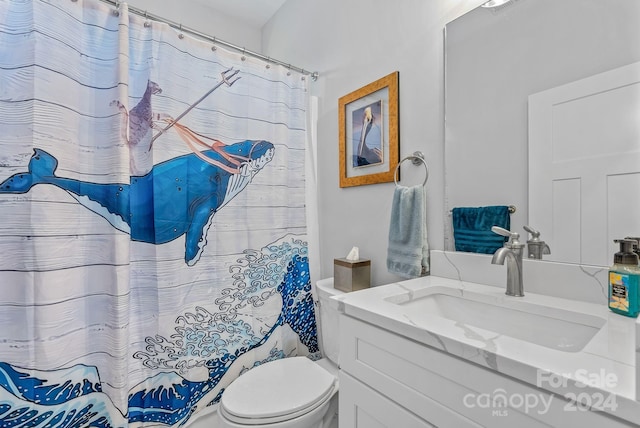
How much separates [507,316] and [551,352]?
1.12ft

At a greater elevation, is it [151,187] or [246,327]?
[151,187]

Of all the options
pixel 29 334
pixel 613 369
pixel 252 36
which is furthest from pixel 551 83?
pixel 252 36

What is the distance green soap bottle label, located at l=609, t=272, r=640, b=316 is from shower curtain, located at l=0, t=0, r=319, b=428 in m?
1.32

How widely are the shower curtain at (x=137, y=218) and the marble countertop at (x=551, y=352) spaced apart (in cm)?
88

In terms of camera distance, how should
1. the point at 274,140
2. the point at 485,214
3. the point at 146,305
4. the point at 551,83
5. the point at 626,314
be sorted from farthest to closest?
1. the point at 274,140
2. the point at 146,305
3. the point at 485,214
4. the point at 551,83
5. the point at 626,314

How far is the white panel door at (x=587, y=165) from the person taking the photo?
2.52 ft

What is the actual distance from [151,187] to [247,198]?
17.8 inches

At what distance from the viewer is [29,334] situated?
3.56 ft

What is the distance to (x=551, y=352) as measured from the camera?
547 millimetres

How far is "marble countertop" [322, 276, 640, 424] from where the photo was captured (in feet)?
1.44

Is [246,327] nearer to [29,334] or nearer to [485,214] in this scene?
[29,334]

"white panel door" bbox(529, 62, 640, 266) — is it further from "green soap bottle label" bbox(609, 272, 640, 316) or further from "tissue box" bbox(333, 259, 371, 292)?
"tissue box" bbox(333, 259, 371, 292)

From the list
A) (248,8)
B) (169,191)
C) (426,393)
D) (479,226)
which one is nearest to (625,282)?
(479,226)

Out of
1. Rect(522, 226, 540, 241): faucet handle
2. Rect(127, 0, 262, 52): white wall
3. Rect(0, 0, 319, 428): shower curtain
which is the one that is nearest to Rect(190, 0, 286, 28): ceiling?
Rect(127, 0, 262, 52): white wall
